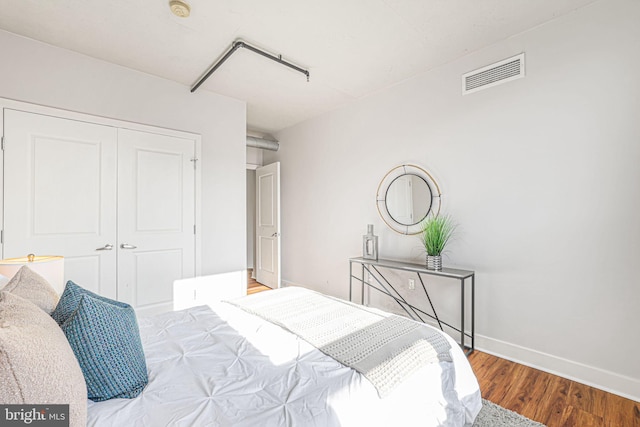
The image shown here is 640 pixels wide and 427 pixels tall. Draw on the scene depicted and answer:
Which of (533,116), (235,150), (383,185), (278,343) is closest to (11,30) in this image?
(235,150)

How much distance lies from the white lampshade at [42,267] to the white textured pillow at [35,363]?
0.97 metres

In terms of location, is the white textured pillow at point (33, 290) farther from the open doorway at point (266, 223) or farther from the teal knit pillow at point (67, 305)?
the open doorway at point (266, 223)

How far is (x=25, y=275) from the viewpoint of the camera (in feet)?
3.91

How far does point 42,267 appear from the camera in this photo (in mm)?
1651

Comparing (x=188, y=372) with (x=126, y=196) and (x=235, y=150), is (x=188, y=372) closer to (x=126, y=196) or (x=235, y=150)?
(x=126, y=196)

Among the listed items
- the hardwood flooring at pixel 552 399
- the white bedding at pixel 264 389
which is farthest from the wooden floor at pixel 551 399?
the white bedding at pixel 264 389

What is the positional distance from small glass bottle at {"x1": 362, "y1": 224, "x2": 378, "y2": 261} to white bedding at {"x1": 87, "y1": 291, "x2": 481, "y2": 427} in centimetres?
177

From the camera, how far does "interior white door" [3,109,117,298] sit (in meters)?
2.38

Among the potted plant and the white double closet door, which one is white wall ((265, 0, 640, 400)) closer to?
the potted plant

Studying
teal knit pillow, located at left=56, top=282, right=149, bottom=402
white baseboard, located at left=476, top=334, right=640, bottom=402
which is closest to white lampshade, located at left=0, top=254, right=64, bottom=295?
→ teal knit pillow, located at left=56, top=282, right=149, bottom=402

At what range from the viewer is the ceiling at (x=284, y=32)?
205cm

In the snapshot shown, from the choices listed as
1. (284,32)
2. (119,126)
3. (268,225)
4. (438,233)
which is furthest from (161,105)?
(438,233)

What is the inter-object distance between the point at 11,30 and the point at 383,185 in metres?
3.57

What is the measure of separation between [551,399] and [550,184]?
1508mm
